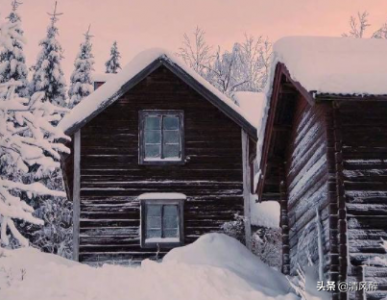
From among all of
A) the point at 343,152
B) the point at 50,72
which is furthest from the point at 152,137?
the point at 50,72

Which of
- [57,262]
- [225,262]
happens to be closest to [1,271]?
[57,262]

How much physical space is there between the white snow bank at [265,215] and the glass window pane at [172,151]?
8.85 meters

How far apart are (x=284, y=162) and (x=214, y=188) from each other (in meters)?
4.02

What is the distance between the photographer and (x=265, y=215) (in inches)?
1134

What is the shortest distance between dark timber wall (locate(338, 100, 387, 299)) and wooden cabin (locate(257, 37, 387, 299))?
0.06 feet

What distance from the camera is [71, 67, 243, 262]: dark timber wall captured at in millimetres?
20109

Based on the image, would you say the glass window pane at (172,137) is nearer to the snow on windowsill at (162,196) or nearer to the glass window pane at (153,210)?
the snow on windowsill at (162,196)

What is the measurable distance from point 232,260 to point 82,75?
27.9m

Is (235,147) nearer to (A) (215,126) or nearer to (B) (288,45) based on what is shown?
(A) (215,126)

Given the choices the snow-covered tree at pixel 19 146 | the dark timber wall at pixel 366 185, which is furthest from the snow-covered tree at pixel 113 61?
the snow-covered tree at pixel 19 146

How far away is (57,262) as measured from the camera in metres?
13.5

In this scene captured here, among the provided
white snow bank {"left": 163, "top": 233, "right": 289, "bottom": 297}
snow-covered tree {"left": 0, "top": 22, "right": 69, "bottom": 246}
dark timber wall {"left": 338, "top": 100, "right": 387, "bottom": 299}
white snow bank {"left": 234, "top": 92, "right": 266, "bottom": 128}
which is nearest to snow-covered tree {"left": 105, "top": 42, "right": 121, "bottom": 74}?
white snow bank {"left": 234, "top": 92, "right": 266, "bottom": 128}

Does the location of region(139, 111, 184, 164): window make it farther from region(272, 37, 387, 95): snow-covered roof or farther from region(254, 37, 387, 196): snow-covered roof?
region(272, 37, 387, 95): snow-covered roof

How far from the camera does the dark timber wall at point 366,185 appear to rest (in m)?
11.9
